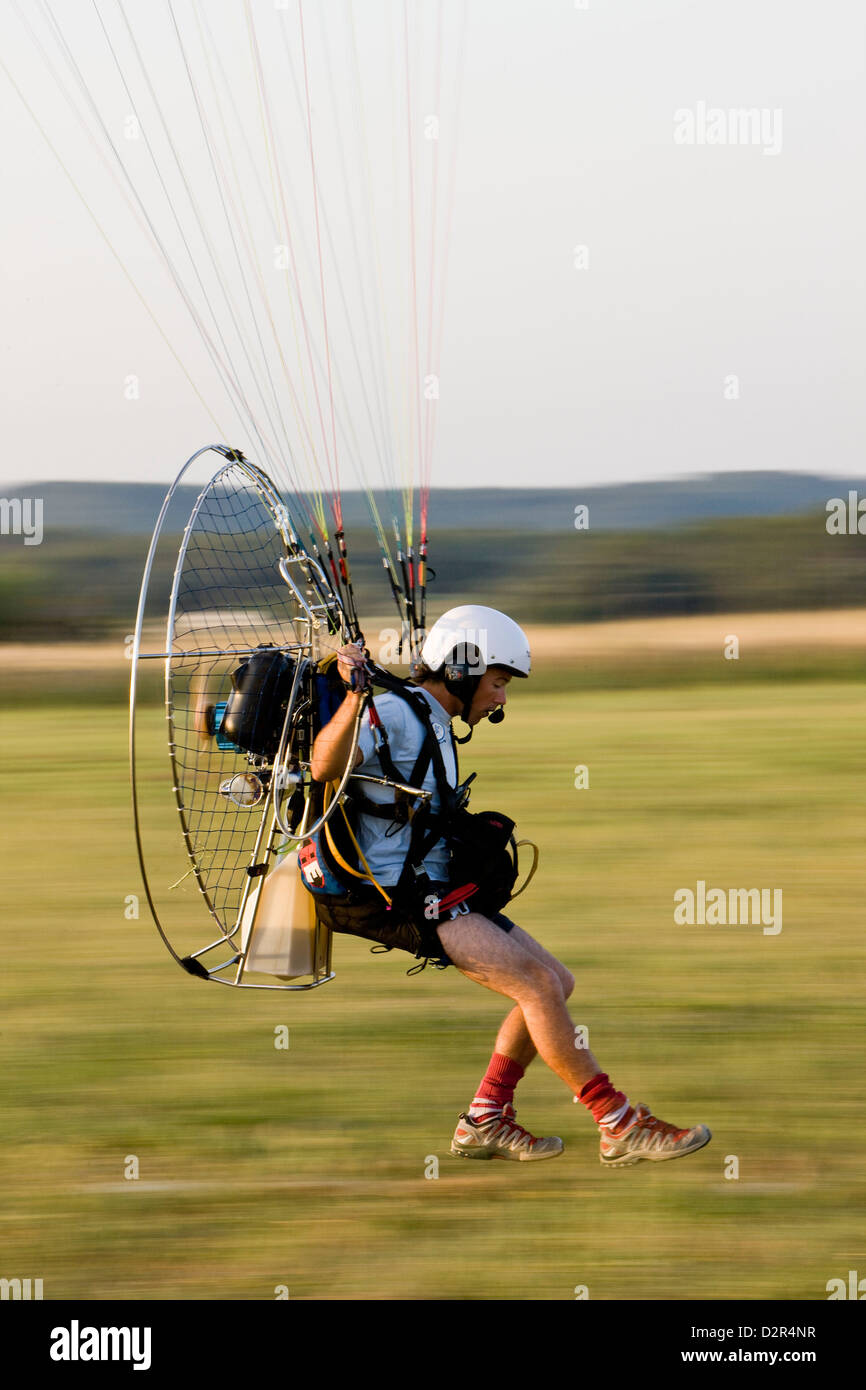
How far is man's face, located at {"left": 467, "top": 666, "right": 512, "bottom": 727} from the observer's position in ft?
14.1

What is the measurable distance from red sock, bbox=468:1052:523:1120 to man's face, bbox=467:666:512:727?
1.09m

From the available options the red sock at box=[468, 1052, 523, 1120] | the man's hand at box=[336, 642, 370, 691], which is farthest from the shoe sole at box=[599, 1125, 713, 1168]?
the man's hand at box=[336, 642, 370, 691]

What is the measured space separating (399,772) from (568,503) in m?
24.3

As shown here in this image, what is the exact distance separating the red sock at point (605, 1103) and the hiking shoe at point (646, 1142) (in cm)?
4

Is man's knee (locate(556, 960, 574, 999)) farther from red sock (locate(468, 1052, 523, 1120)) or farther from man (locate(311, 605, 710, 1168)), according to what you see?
red sock (locate(468, 1052, 523, 1120))

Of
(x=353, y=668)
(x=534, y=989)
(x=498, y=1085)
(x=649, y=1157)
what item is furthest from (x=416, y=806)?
(x=649, y=1157)

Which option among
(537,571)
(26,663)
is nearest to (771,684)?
(537,571)

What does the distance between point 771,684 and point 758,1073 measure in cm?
1551

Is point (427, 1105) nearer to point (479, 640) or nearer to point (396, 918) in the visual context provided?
point (396, 918)

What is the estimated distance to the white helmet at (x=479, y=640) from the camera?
4.27m

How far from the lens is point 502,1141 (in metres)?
4.60

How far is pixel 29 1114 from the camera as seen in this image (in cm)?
516

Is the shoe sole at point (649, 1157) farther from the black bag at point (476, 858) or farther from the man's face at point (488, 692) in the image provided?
the man's face at point (488, 692)

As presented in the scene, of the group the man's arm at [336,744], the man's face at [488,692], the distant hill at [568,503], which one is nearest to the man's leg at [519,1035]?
the man's face at [488,692]
